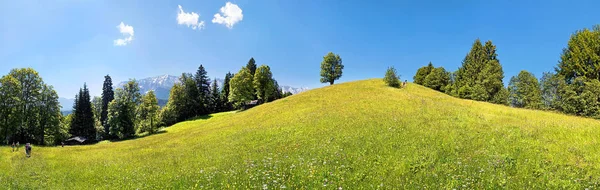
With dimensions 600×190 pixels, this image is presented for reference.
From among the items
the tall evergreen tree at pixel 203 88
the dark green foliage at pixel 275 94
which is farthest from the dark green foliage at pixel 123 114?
the dark green foliage at pixel 275 94

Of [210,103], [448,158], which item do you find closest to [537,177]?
[448,158]

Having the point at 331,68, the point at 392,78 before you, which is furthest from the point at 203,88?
the point at 392,78

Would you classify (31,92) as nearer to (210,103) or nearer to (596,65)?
(210,103)

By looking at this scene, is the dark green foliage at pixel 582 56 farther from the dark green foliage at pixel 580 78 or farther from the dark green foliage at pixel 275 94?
the dark green foliage at pixel 275 94

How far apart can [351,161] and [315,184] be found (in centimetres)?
385

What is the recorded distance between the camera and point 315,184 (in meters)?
9.95

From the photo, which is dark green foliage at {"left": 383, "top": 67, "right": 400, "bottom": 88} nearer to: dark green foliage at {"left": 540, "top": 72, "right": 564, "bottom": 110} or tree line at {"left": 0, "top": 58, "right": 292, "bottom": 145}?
dark green foliage at {"left": 540, "top": 72, "right": 564, "bottom": 110}

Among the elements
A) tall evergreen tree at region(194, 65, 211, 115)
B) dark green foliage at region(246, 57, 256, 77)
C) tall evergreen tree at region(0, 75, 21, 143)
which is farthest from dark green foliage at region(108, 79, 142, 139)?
dark green foliage at region(246, 57, 256, 77)

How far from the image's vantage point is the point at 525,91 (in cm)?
4403

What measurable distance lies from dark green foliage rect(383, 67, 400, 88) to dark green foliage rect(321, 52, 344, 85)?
26515 millimetres

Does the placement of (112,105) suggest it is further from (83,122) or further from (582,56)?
(582,56)

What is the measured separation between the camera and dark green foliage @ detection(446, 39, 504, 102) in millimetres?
47688

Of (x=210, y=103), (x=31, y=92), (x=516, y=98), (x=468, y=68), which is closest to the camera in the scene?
(x=516, y=98)

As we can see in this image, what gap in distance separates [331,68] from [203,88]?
145 feet
